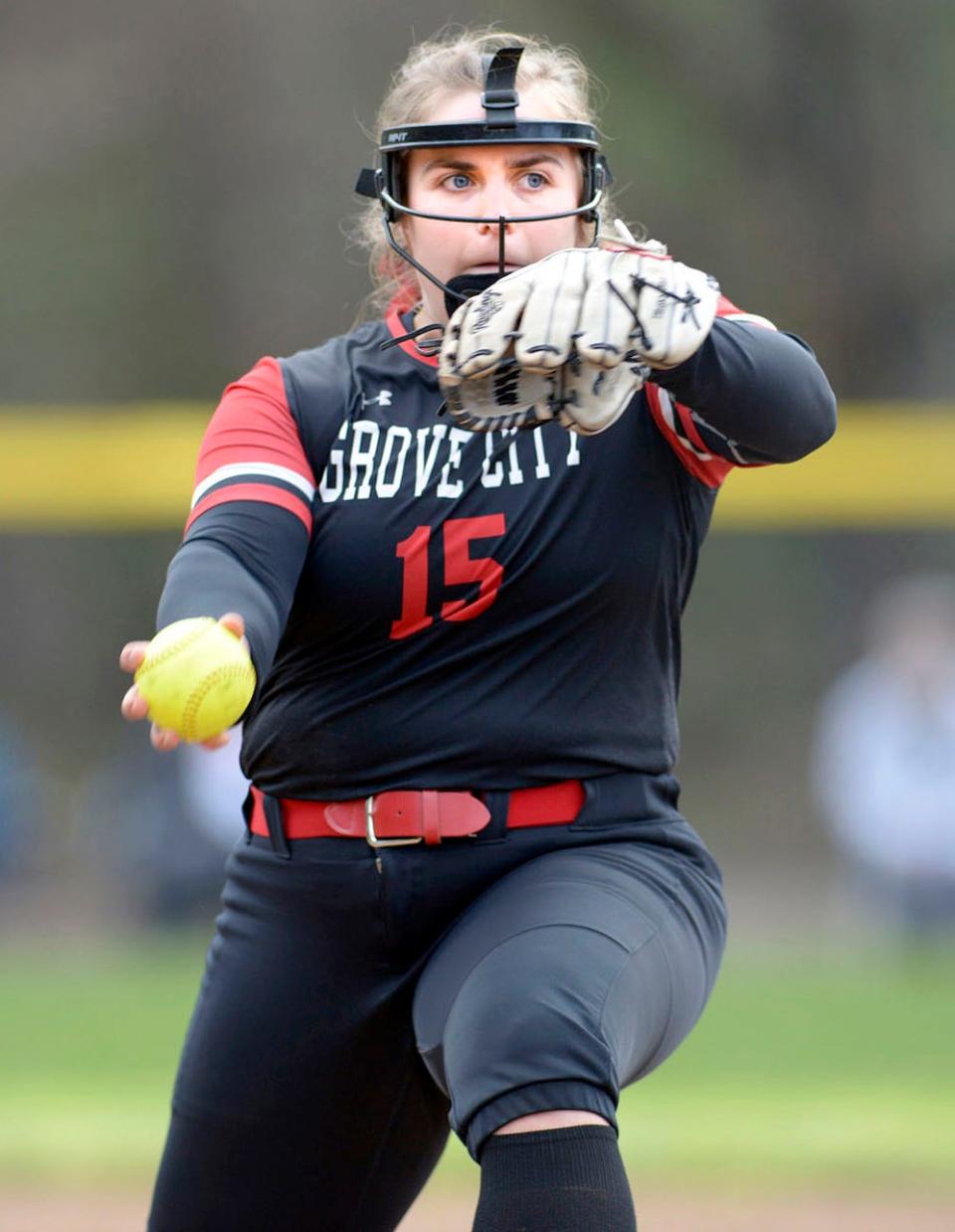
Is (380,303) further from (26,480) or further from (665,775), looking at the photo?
(26,480)

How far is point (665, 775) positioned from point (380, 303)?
0.92 m

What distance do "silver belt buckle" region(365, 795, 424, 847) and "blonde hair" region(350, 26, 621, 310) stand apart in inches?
29.7

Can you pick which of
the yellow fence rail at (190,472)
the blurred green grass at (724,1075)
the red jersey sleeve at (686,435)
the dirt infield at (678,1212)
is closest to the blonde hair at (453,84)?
the red jersey sleeve at (686,435)

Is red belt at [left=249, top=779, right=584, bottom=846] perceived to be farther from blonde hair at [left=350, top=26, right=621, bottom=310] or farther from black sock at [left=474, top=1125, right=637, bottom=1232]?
blonde hair at [left=350, top=26, right=621, bottom=310]

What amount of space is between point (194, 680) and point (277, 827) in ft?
2.15

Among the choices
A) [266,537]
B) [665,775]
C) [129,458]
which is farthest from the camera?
[129,458]

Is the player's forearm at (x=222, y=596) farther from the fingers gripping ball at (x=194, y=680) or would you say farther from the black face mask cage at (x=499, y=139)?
the black face mask cage at (x=499, y=139)

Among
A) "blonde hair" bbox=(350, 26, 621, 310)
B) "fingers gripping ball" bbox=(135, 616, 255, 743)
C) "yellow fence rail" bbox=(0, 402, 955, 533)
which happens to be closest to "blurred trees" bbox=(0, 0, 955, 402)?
"yellow fence rail" bbox=(0, 402, 955, 533)

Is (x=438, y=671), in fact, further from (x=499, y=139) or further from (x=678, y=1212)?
(x=678, y=1212)

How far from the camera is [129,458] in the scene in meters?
9.30

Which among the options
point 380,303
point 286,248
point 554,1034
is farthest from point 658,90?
point 554,1034

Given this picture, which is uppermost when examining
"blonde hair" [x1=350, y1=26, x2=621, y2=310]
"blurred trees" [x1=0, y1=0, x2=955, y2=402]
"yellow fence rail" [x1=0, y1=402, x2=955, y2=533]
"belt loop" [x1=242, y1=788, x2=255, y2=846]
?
"blurred trees" [x1=0, y1=0, x2=955, y2=402]

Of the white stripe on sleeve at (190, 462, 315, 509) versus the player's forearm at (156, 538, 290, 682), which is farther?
the white stripe on sleeve at (190, 462, 315, 509)

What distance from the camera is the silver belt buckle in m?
2.64
